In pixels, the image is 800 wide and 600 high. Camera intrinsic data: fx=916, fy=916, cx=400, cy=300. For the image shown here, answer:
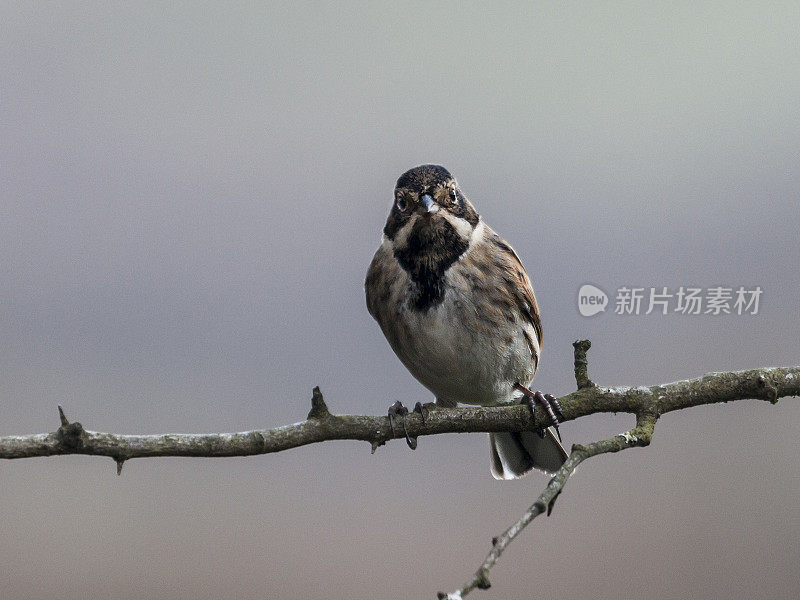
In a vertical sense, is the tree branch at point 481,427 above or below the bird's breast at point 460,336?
below

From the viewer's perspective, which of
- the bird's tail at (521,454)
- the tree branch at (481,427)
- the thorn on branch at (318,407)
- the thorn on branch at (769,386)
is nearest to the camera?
the tree branch at (481,427)

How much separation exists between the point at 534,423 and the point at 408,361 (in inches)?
40.0

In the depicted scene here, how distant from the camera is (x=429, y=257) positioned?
14.6ft

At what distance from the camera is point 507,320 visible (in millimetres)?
4566

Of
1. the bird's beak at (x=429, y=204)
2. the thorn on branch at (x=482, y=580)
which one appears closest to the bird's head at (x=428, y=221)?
the bird's beak at (x=429, y=204)

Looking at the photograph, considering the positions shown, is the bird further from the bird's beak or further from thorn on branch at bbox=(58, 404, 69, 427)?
thorn on branch at bbox=(58, 404, 69, 427)

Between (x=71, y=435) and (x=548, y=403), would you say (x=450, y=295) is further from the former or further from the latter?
(x=71, y=435)

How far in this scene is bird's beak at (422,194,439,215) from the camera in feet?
13.9

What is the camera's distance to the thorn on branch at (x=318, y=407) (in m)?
3.26

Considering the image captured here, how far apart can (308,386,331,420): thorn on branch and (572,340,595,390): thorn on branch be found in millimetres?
1012

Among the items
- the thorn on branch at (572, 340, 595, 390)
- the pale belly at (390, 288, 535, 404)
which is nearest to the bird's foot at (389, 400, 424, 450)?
the pale belly at (390, 288, 535, 404)

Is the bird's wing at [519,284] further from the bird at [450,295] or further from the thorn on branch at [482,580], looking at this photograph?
the thorn on branch at [482,580]

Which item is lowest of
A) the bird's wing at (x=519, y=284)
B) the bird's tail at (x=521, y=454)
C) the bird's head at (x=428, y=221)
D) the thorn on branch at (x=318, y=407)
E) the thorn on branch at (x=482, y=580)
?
the thorn on branch at (x=482, y=580)

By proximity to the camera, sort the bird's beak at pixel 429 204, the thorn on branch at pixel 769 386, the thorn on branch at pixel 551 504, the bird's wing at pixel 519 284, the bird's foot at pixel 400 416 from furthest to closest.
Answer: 1. the bird's wing at pixel 519 284
2. the bird's beak at pixel 429 204
3. the thorn on branch at pixel 769 386
4. the bird's foot at pixel 400 416
5. the thorn on branch at pixel 551 504
